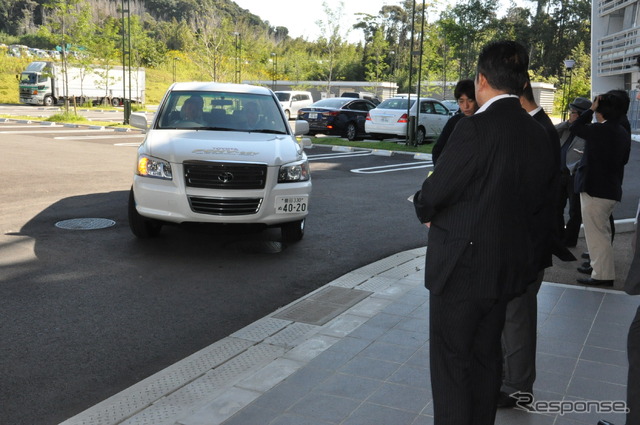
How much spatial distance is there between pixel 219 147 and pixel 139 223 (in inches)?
54.1

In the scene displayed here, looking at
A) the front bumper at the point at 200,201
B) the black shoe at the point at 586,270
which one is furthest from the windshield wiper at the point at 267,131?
the black shoe at the point at 586,270

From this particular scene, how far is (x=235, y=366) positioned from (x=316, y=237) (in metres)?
4.27

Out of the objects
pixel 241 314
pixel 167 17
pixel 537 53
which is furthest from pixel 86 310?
pixel 167 17

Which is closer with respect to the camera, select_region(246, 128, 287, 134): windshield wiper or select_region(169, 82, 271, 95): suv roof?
select_region(246, 128, 287, 134): windshield wiper

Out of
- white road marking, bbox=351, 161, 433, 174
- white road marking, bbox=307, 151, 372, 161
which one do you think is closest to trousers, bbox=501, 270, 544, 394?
white road marking, bbox=351, 161, 433, 174

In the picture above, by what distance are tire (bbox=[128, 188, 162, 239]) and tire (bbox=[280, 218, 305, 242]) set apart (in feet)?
4.90

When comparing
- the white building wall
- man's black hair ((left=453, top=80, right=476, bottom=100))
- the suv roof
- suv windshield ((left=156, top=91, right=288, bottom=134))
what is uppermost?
the white building wall

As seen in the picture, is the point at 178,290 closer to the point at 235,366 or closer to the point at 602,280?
the point at 235,366

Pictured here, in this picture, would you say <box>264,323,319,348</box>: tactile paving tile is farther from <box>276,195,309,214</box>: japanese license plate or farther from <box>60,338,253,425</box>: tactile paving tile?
<box>276,195,309,214</box>: japanese license plate

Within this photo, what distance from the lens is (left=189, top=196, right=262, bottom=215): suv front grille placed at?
7.18 metres

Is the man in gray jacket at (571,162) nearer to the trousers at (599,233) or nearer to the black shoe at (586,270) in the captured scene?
the trousers at (599,233)

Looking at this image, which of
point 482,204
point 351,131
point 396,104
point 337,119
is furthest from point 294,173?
point 337,119

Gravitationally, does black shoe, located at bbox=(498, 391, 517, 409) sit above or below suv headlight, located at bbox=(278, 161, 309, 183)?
below

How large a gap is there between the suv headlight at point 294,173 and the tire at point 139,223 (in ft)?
5.10
